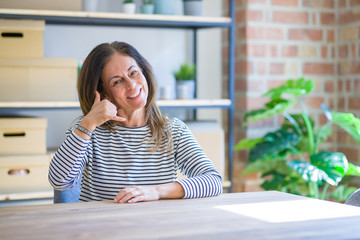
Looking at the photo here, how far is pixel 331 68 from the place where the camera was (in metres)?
3.57

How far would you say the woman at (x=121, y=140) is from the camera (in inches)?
70.2

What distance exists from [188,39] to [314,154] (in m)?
1.10

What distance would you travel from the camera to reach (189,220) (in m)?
1.35

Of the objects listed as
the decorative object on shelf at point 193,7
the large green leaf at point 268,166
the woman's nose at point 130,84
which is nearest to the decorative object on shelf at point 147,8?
the decorative object on shelf at point 193,7

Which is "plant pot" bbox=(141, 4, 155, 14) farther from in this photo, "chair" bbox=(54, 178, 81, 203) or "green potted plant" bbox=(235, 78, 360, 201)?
"chair" bbox=(54, 178, 81, 203)

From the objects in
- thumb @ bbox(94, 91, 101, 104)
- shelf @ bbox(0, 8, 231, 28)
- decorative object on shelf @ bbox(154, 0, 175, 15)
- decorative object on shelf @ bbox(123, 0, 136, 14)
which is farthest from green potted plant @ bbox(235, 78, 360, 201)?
thumb @ bbox(94, 91, 101, 104)

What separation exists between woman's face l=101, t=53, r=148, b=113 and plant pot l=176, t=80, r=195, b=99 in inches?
44.7

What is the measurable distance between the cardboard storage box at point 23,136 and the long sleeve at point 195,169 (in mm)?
1120

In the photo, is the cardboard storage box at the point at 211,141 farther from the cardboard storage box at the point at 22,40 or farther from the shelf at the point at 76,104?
the cardboard storage box at the point at 22,40

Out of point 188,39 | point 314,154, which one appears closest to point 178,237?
point 314,154

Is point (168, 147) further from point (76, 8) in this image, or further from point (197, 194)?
point (76, 8)

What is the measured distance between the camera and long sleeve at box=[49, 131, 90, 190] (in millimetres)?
1765

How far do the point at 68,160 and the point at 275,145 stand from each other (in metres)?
1.46

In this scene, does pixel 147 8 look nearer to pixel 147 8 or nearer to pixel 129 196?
pixel 147 8
